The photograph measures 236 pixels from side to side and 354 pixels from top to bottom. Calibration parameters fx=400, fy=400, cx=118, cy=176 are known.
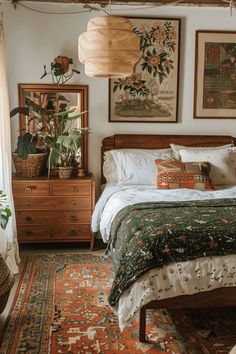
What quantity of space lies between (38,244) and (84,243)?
1.60 feet

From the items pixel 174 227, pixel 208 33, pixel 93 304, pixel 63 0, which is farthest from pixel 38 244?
pixel 208 33

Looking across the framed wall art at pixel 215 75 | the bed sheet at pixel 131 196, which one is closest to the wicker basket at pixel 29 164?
the bed sheet at pixel 131 196

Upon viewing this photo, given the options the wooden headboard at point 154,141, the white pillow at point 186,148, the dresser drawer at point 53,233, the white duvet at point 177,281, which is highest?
the wooden headboard at point 154,141

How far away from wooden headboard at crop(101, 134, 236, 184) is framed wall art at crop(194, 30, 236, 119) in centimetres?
25

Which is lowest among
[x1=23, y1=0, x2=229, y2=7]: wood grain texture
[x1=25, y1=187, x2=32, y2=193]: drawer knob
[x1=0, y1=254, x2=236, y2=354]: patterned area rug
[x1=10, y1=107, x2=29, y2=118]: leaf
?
[x1=0, y1=254, x2=236, y2=354]: patterned area rug

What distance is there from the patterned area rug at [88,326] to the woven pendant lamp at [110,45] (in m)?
1.67

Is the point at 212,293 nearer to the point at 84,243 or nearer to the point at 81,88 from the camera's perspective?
the point at 84,243

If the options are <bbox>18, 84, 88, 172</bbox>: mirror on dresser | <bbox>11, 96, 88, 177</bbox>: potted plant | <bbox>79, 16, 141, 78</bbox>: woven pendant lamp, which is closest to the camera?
<bbox>79, 16, 141, 78</bbox>: woven pendant lamp

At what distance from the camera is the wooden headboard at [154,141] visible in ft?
14.1

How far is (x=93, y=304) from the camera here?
113 inches

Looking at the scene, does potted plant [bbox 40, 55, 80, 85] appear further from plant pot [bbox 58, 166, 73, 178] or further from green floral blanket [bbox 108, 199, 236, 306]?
green floral blanket [bbox 108, 199, 236, 306]

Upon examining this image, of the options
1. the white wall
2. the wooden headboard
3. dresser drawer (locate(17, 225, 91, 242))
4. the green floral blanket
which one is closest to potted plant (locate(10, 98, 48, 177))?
the white wall

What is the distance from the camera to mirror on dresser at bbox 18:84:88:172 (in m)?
4.19

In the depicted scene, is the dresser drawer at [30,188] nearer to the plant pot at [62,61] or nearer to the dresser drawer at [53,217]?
the dresser drawer at [53,217]
